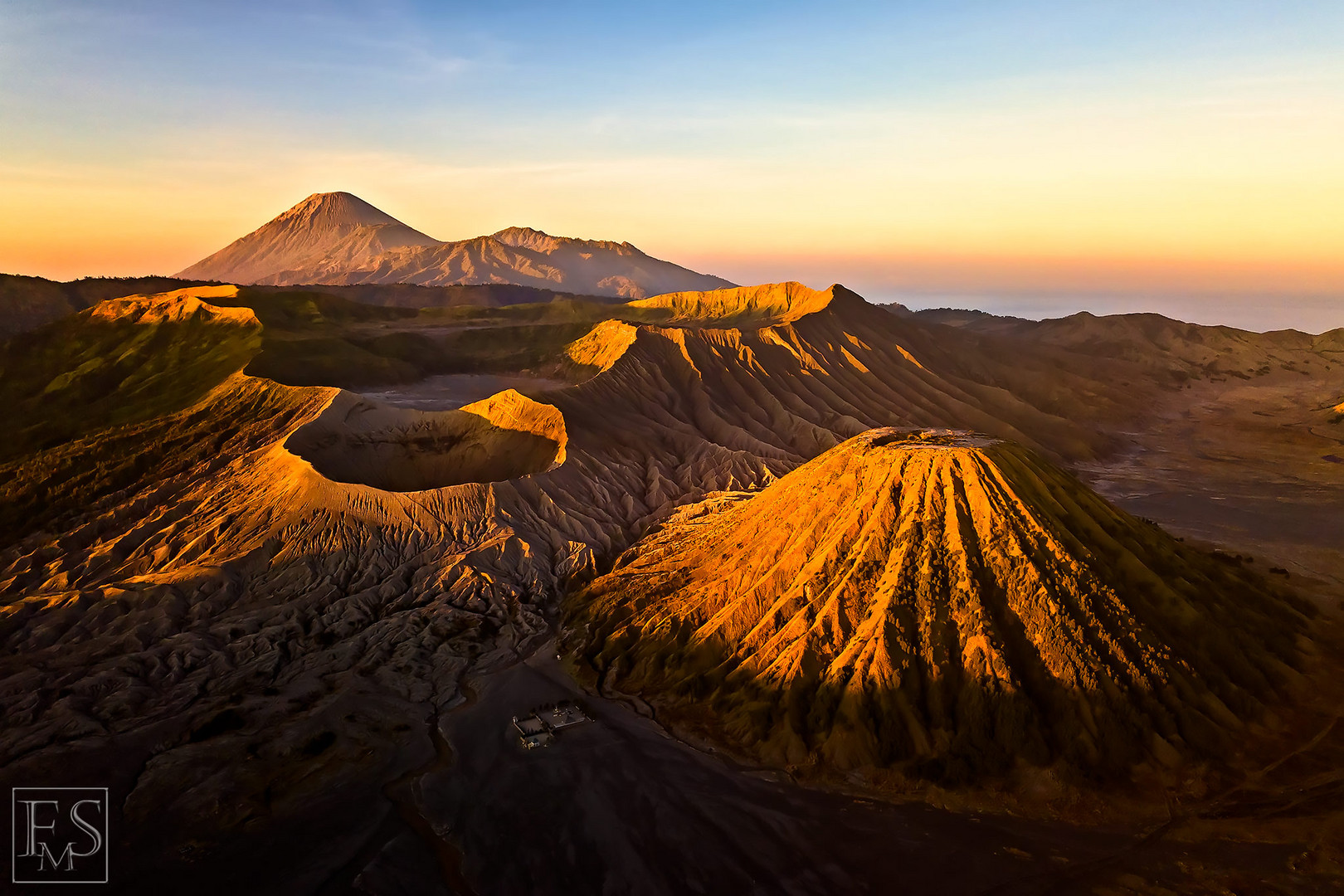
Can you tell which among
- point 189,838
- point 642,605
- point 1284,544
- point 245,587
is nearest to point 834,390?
point 1284,544

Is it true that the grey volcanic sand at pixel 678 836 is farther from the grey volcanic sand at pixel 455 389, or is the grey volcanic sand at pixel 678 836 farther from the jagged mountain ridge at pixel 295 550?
the grey volcanic sand at pixel 455 389

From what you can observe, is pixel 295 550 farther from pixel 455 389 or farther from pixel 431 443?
pixel 455 389

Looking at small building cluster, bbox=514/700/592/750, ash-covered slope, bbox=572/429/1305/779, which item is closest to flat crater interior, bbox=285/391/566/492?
ash-covered slope, bbox=572/429/1305/779

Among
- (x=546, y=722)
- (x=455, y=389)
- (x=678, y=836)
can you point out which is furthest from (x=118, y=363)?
(x=678, y=836)

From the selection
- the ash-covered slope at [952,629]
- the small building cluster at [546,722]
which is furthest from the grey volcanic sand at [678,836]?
the ash-covered slope at [952,629]

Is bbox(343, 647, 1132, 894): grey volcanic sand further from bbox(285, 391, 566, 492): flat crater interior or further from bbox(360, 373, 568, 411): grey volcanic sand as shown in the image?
bbox(360, 373, 568, 411): grey volcanic sand
